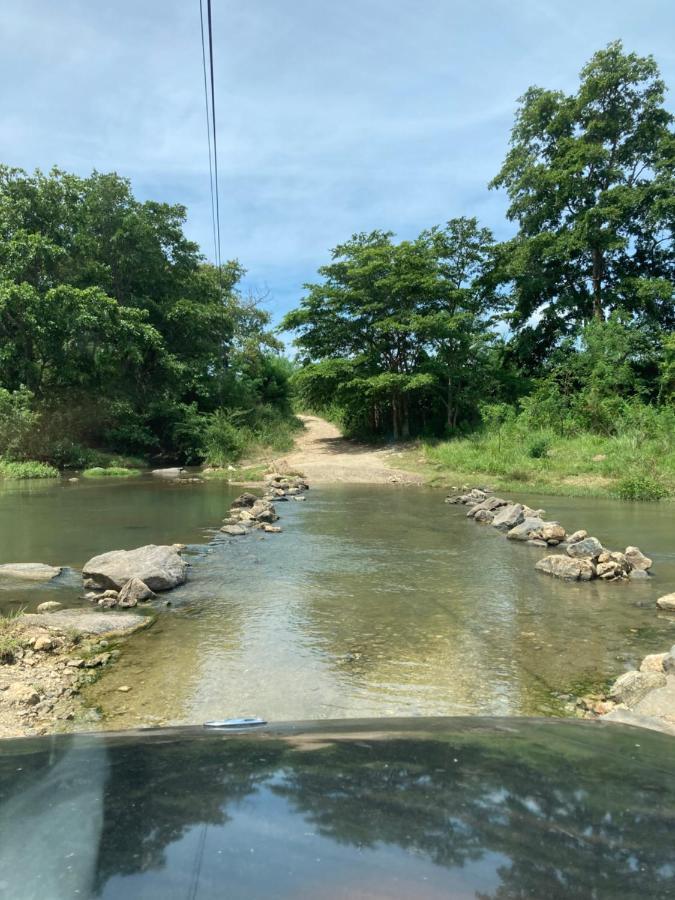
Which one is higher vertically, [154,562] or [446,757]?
[446,757]

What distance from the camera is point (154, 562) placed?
7379 millimetres

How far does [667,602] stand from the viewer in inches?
256

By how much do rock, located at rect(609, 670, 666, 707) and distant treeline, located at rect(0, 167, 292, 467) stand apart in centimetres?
2271

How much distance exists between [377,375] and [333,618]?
22745 mm

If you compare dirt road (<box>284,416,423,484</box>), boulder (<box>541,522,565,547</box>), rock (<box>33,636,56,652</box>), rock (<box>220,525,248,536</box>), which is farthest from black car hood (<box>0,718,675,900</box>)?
dirt road (<box>284,416,423,484</box>)

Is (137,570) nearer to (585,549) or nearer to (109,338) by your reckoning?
(585,549)

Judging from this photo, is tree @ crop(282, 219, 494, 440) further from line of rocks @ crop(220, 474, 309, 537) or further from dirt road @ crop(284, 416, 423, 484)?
line of rocks @ crop(220, 474, 309, 537)

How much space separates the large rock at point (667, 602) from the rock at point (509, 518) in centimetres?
471

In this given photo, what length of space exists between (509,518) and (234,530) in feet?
16.9

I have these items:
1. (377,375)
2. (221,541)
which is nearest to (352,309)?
(377,375)

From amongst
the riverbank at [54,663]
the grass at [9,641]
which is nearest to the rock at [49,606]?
the riverbank at [54,663]

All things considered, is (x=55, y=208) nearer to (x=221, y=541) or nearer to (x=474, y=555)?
(x=221, y=541)

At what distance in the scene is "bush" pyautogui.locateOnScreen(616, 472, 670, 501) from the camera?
15.4 meters

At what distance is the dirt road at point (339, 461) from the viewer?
2111 cm
